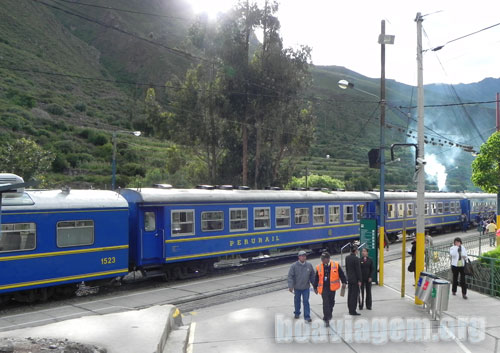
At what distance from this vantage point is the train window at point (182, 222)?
674 inches

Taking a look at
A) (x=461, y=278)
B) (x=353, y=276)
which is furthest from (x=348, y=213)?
(x=353, y=276)

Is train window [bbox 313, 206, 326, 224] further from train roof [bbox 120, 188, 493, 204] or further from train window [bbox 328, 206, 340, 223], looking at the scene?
train window [bbox 328, 206, 340, 223]

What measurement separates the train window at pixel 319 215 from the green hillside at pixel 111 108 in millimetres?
5099

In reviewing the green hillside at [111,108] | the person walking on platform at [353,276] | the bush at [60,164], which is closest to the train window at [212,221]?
the green hillside at [111,108]

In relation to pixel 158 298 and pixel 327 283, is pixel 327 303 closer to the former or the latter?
pixel 327 283

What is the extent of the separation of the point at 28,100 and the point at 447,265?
6231 cm

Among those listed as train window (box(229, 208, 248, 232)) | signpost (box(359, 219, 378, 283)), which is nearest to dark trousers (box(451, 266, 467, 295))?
signpost (box(359, 219, 378, 283))

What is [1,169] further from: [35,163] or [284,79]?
[284,79]

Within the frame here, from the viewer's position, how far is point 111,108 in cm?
8844

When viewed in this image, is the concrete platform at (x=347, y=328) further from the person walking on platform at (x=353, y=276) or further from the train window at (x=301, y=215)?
the train window at (x=301, y=215)

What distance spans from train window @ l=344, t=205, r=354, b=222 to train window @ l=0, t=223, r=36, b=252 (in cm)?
1646

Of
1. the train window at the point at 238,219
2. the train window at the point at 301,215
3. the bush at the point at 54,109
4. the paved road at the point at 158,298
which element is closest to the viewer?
the paved road at the point at 158,298

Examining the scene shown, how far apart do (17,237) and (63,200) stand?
163 centimetres

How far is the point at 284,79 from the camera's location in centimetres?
3712
